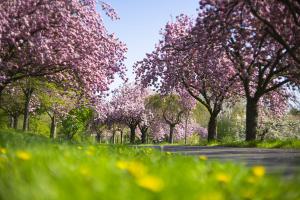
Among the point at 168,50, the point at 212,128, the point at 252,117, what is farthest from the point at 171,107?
the point at 168,50

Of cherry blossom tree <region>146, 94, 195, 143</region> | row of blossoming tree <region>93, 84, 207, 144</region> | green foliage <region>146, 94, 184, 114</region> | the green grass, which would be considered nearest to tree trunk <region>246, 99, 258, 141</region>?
the green grass

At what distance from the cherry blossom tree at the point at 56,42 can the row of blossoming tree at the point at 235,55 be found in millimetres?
3563

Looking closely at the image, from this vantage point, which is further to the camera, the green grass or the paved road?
the paved road

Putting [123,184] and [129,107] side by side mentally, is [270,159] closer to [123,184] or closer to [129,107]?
[123,184]

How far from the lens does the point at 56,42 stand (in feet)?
64.9

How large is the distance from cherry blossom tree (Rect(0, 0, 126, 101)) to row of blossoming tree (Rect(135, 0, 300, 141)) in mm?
3563

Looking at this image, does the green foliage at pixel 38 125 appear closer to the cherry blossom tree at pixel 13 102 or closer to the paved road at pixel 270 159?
the cherry blossom tree at pixel 13 102

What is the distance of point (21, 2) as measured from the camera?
17094mm

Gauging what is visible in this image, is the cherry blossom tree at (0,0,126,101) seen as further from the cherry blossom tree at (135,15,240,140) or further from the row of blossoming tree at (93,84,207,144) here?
the row of blossoming tree at (93,84,207,144)

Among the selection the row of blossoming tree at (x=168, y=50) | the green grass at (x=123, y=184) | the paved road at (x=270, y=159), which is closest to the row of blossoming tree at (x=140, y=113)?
the row of blossoming tree at (x=168, y=50)

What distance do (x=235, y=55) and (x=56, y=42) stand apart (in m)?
10.5

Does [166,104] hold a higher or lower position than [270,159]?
higher

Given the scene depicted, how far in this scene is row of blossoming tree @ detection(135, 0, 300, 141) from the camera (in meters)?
16.0

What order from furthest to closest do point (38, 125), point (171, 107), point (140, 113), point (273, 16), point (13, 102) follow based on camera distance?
point (140, 113) → point (38, 125) → point (171, 107) → point (13, 102) → point (273, 16)
